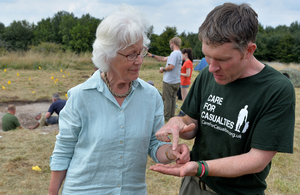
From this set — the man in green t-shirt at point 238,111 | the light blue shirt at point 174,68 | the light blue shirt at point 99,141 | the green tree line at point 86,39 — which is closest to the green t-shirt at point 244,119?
the man in green t-shirt at point 238,111

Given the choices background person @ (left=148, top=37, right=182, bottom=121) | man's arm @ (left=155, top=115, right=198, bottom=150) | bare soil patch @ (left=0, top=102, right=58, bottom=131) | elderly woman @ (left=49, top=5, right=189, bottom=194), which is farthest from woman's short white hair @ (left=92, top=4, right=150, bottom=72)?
bare soil patch @ (left=0, top=102, right=58, bottom=131)

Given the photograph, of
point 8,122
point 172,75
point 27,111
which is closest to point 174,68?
point 172,75

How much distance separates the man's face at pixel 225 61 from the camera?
1350 mm

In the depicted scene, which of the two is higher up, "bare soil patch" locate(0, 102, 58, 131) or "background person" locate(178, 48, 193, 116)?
"background person" locate(178, 48, 193, 116)

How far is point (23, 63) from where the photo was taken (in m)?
15.4

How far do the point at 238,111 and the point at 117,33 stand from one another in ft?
2.95

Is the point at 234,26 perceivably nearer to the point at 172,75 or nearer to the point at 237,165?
the point at 237,165

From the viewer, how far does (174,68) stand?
6.25 meters

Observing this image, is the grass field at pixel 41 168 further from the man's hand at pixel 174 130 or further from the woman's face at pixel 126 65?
the woman's face at pixel 126 65

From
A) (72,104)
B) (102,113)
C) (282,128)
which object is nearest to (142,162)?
(102,113)

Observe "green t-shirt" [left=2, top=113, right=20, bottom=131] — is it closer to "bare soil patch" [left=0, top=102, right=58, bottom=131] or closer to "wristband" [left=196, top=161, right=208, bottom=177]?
"bare soil patch" [left=0, top=102, right=58, bottom=131]

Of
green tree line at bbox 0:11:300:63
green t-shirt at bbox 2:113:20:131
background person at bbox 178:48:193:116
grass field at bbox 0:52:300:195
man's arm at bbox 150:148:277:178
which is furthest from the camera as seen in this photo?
green tree line at bbox 0:11:300:63

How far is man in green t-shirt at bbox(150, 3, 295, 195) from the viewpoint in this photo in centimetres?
134

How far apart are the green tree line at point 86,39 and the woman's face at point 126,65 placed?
3376cm
